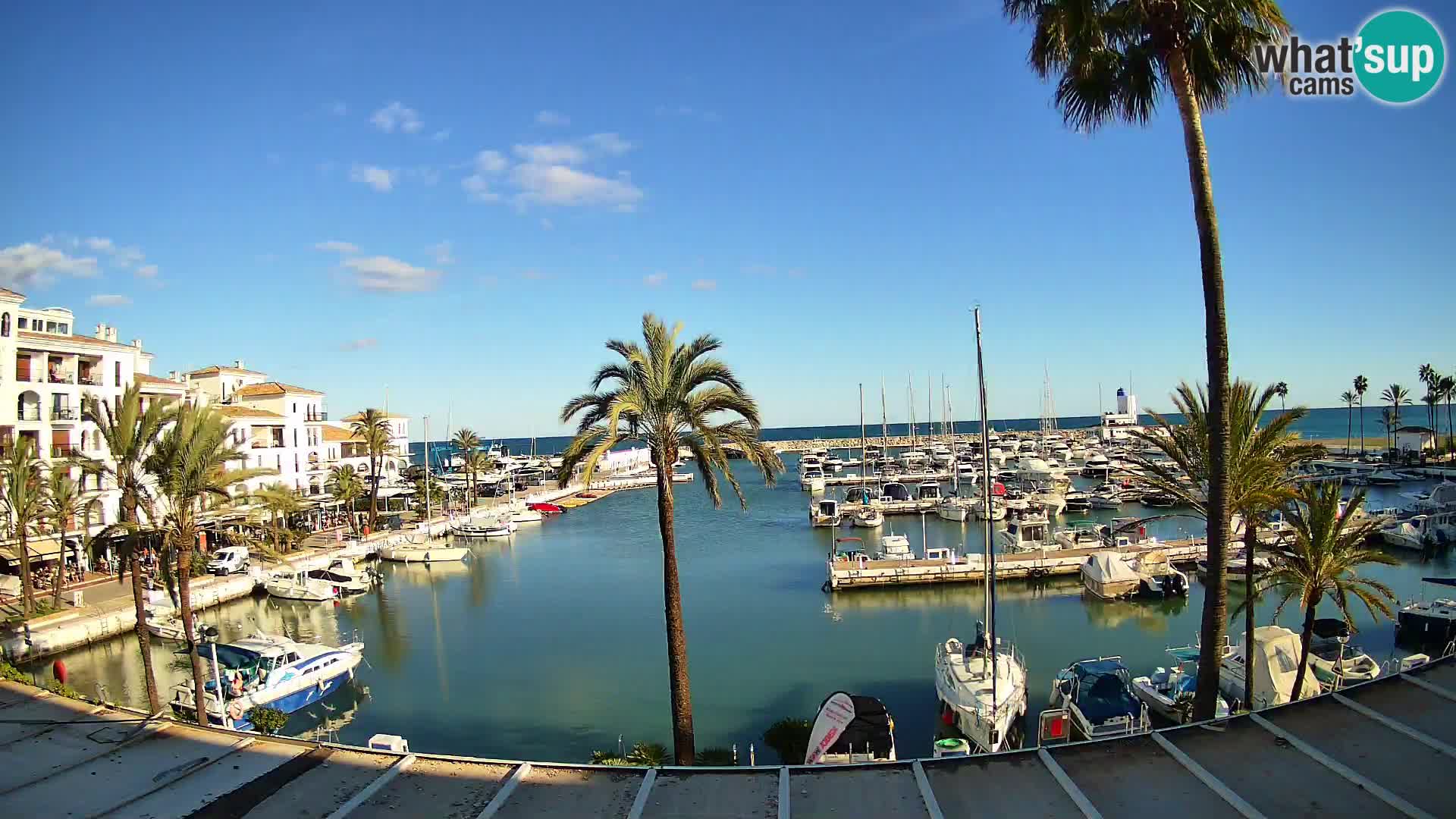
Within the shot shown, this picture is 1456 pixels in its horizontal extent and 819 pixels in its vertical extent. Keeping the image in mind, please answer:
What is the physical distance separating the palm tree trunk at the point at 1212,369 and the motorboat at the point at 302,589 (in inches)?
1610

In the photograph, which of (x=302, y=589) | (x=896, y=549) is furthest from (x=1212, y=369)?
(x=302, y=589)

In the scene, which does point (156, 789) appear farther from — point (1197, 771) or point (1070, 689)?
point (1070, 689)

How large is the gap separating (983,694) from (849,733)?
5.37 meters

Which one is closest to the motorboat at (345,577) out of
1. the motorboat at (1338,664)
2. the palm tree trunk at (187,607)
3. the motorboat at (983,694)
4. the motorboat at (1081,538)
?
the palm tree trunk at (187,607)

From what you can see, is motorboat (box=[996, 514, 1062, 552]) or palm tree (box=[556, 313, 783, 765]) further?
motorboat (box=[996, 514, 1062, 552])

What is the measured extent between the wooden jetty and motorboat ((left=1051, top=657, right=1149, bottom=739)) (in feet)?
64.5

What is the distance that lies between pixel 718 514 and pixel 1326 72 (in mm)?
69533

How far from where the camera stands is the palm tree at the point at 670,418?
52.3 ft

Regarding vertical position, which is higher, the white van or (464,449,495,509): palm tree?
(464,449,495,509): palm tree

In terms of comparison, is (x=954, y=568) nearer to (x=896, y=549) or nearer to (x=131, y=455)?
(x=896, y=549)

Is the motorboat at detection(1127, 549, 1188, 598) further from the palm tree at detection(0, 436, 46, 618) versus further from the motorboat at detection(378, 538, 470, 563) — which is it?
the palm tree at detection(0, 436, 46, 618)

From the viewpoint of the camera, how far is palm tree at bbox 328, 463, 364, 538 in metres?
58.7

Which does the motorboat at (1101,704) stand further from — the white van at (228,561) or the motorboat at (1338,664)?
the white van at (228,561)

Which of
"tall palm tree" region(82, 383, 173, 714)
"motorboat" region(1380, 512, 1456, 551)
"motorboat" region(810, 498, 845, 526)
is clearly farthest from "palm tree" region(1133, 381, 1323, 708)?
"motorboat" region(810, 498, 845, 526)
